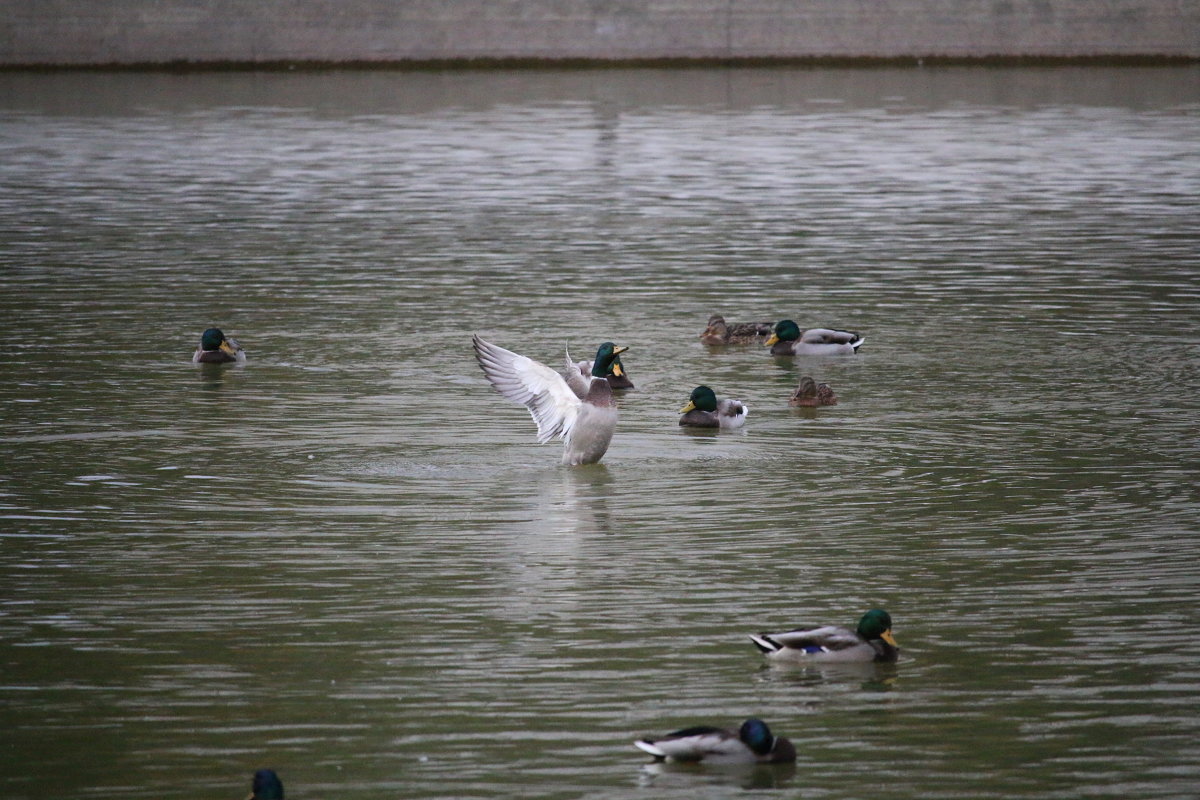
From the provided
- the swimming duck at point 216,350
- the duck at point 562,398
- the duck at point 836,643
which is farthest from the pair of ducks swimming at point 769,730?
the swimming duck at point 216,350

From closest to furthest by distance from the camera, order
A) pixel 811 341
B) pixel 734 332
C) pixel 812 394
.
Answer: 1. pixel 812 394
2. pixel 811 341
3. pixel 734 332

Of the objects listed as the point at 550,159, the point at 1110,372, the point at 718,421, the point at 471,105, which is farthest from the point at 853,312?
the point at 471,105

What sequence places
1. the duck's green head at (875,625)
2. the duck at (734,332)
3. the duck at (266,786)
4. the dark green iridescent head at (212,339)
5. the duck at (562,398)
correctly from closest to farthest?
the duck at (266,786), the duck's green head at (875,625), the duck at (562,398), the dark green iridescent head at (212,339), the duck at (734,332)

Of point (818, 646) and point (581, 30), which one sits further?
point (581, 30)

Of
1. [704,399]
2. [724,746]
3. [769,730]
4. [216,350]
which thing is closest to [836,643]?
[769,730]

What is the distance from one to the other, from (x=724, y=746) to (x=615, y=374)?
8404 millimetres

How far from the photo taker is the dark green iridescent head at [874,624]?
9.91m

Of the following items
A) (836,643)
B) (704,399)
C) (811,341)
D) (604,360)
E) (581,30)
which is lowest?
(811,341)

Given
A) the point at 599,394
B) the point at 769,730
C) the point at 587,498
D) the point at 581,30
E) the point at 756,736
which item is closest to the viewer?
the point at 756,736

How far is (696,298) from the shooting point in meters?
23.5

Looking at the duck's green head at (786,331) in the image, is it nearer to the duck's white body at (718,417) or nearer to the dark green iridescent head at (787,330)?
the dark green iridescent head at (787,330)

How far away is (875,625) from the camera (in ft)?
32.5

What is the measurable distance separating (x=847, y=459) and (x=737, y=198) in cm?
1905

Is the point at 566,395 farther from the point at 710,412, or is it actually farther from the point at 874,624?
the point at 874,624
